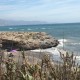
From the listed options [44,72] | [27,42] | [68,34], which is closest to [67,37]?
[68,34]

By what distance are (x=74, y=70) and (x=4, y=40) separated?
92.6 ft

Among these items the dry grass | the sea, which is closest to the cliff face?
the sea

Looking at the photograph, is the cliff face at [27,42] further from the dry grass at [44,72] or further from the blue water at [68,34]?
the dry grass at [44,72]

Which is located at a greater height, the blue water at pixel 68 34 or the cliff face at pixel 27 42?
the cliff face at pixel 27 42

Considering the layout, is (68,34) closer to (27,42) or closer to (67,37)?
(67,37)

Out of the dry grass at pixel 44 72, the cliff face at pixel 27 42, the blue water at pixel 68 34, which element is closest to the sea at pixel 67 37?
the blue water at pixel 68 34

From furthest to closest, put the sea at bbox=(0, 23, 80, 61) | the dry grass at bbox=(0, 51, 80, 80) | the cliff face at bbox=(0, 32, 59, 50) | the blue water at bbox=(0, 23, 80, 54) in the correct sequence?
the cliff face at bbox=(0, 32, 59, 50) < the blue water at bbox=(0, 23, 80, 54) < the sea at bbox=(0, 23, 80, 61) < the dry grass at bbox=(0, 51, 80, 80)

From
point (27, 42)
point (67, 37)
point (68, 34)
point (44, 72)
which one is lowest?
point (68, 34)

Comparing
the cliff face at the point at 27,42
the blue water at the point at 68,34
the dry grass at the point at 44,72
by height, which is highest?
the dry grass at the point at 44,72

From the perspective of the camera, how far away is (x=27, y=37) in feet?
113

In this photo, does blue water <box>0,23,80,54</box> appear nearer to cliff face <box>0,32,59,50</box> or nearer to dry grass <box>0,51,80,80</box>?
dry grass <box>0,51,80,80</box>

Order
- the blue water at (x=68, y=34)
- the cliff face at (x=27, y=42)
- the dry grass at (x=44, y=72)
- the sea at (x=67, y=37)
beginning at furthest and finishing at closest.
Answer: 1. the cliff face at (x=27, y=42)
2. the blue water at (x=68, y=34)
3. the sea at (x=67, y=37)
4. the dry grass at (x=44, y=72)

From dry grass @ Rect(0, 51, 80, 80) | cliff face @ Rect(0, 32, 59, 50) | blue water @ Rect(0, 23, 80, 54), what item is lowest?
blue water @ Rect(0, 23, 80, 54)

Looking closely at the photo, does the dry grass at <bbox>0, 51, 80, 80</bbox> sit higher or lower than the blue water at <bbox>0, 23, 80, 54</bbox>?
higher
